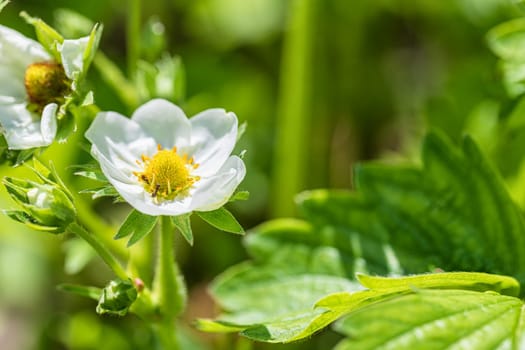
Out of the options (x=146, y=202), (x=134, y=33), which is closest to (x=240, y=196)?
(x=146, y=202)

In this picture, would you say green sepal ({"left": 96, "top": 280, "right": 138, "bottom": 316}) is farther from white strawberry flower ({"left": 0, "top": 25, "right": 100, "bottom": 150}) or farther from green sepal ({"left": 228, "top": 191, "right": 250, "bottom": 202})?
white strawberry flower ({"left": 0, "top": 25, "right": 100, "bottom": 150})

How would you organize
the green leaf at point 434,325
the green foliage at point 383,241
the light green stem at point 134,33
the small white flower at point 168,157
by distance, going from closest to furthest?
the green leaf at point 434,325
the small white flower at point 168,157
the green foliage at point 383,241
the light green stem at point 134,33

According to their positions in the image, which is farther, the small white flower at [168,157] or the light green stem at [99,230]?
the light green stem at [99,230]

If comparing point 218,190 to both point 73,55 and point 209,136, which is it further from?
point 73,55

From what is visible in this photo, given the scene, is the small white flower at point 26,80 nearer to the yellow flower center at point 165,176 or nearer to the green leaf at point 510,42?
the yellow flower center at point 165,176

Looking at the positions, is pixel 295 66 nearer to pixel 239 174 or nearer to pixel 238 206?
pixel 238 206

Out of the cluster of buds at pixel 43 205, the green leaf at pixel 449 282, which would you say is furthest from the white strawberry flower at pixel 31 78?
the green leaf at pixel 449 282

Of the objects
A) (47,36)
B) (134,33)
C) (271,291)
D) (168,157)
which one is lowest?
(271,291)
